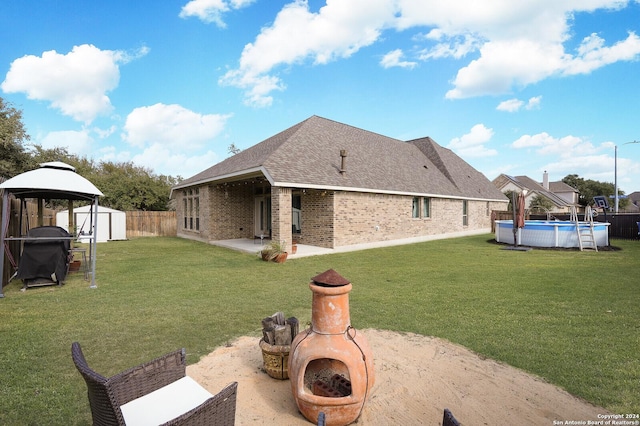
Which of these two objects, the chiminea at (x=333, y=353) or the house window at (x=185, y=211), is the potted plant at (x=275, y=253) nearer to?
the chiminea at (x=333, y=353)

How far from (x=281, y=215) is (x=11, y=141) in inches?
936

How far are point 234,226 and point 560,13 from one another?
1593cm

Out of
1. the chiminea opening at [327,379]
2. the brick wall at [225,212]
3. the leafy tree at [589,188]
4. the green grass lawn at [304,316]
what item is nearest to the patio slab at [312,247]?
the brick wall at [225,212]

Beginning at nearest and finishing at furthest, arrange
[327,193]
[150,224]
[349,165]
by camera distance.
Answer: [327,193] < [349,165] < [150,224]

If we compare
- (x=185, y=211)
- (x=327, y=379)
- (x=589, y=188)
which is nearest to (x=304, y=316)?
(x=327, y=379)

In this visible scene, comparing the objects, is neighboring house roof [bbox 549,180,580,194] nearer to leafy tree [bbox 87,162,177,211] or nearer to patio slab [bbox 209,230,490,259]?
patio slab [bbox 209,230,490,259]

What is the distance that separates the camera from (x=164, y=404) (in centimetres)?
229

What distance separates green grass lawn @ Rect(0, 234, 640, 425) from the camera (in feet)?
11.1

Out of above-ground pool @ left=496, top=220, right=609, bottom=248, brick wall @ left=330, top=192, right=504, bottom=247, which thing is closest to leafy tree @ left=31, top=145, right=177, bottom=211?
brick wall @ left=330, top=192, right=504, bottom=247

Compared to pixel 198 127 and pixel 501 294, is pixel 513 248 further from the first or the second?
pixel 198 127

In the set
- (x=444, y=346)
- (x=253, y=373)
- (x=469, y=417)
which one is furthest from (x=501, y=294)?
(x=253, y=373)

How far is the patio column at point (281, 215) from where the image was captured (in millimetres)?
12172

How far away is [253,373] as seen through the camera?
3557 millimetres

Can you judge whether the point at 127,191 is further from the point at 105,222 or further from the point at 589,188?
the point at 589,188
